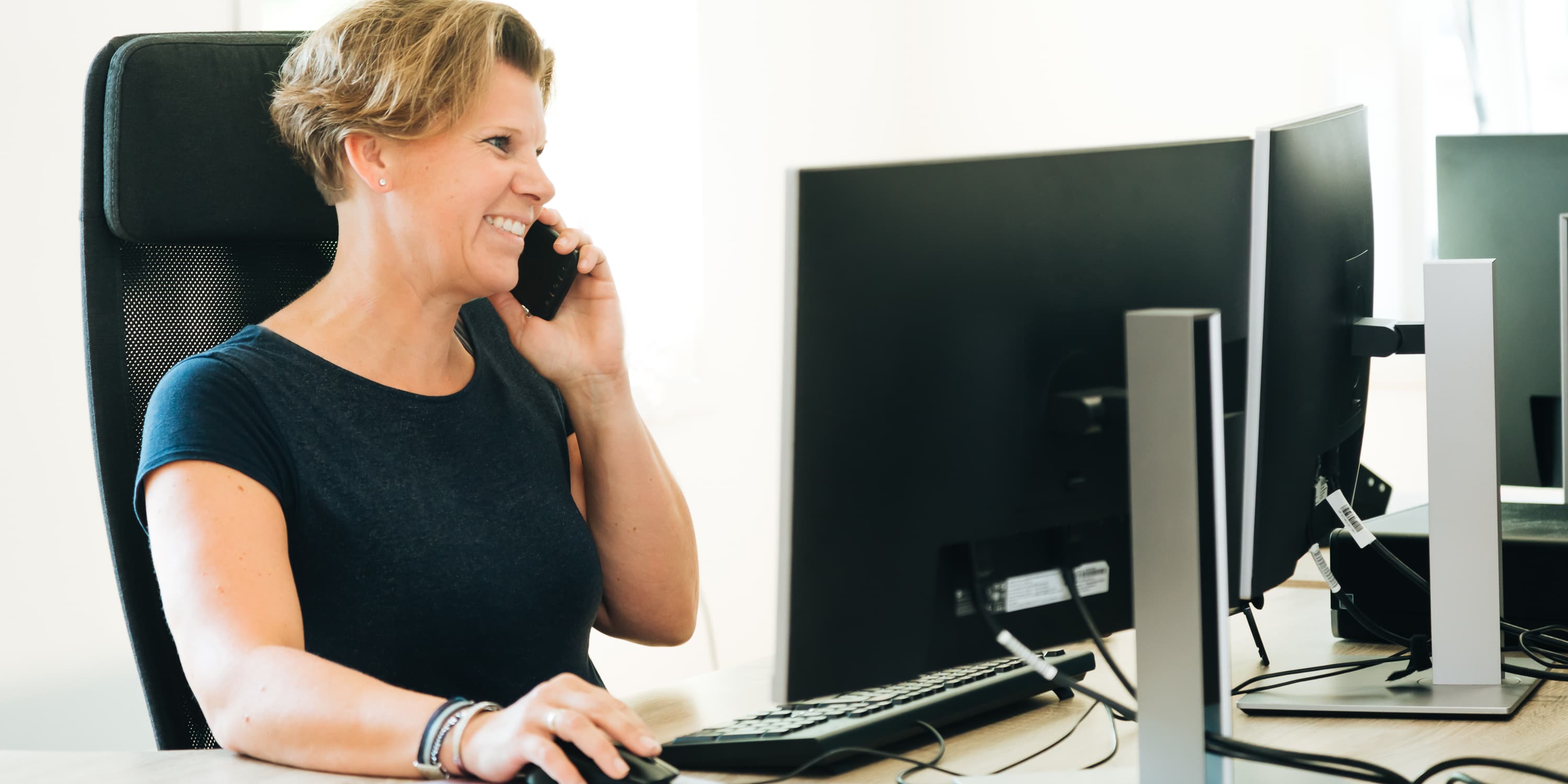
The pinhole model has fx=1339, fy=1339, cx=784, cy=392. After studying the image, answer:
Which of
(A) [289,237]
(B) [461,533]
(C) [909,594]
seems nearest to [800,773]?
(C) [909,594]

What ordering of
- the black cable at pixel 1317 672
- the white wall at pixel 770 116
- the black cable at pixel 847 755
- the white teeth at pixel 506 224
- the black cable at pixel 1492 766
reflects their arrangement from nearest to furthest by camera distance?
the black cable at pixel 1492 766 → the black cable at pixel 847 755 → the black cable at pixel 1317 672 → the white teeth at pixel 506 224 → the white wall at pixel 770 116

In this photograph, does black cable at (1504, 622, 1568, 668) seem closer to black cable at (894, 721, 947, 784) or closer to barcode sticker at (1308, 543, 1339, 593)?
barcode sticker at (1308, 543, 1339, 593)

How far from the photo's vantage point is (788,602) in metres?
0.78

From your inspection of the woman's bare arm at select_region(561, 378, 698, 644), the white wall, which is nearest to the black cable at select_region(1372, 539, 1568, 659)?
the woman's bare arm at select_region(561, 378, 698, 644)

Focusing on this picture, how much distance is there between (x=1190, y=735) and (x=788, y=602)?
0.94ft

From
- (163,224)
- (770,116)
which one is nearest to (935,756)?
(163,224)

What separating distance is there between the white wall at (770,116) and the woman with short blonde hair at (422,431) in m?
0.86

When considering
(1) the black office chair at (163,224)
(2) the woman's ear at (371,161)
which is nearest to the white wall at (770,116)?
(1) the black office chair at (163,224)

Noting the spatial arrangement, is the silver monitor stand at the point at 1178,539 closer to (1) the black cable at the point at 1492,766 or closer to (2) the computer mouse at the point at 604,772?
(1) the black cable at the point at 1492,766

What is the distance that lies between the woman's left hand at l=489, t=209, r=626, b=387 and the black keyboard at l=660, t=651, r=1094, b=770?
445 mm

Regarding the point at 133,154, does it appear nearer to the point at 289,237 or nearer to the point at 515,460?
the point at 289,237

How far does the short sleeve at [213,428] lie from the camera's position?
1091 mm

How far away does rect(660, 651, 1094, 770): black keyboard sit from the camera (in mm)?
986

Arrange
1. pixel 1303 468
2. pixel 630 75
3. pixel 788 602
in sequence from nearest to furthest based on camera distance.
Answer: pixel 788 602 < pixel 1303 468 < pixel 630 75
